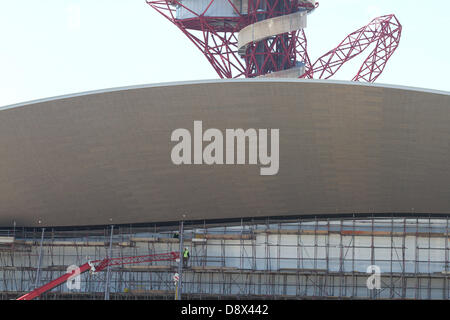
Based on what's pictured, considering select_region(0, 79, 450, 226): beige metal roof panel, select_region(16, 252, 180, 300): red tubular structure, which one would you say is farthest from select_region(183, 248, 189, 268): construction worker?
select_region(0, 79, 450, 226): beige metal roof panel

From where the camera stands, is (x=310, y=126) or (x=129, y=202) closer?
(x=310, y=126)

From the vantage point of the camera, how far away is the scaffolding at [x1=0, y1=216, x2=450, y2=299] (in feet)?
84.0

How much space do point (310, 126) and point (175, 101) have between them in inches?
180

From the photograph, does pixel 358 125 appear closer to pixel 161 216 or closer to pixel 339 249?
pixel 339 249

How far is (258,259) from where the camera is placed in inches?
1040

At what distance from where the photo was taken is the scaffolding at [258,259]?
25.6 m

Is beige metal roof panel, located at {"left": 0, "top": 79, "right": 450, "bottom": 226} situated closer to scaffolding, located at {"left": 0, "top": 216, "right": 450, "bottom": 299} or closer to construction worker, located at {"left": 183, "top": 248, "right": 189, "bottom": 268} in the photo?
scaffolding, located at {"left": 0, "top": 216, "right": 450, "bottom": 299}

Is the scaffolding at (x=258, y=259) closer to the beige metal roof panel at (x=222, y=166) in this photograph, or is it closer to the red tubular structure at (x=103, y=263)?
the red tubular structure at (x=103, y=263)

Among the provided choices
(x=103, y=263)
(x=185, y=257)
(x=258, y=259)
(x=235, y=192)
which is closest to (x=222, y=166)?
(x=235, y=192)

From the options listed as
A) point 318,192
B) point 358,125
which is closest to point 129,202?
point 318,192

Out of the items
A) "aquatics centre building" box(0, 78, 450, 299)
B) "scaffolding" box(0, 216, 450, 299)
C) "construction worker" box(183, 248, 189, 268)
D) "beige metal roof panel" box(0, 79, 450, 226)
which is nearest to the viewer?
"beige metal roof panel" box(0, 79, 450, 226)

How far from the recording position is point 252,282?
26.2 meters

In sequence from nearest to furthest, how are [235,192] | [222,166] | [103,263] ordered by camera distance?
[222,166]
[103,263]
[235,192]

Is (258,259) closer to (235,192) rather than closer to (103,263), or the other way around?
(235,192)
